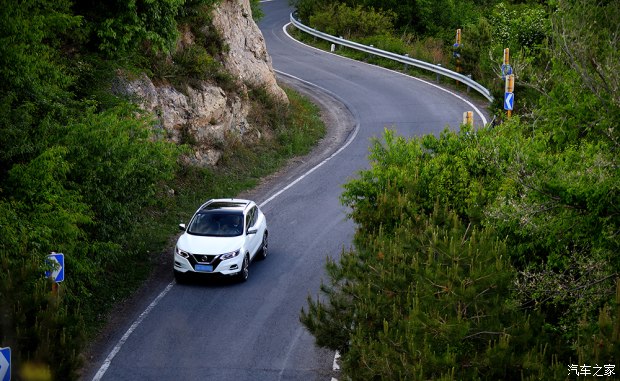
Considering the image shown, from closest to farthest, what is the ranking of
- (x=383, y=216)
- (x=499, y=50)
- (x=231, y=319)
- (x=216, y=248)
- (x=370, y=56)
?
(x=383, y=216) < (x=231, y=319) < (x=216, y=248) < (x=499, y=50) < (x=370, y=56)

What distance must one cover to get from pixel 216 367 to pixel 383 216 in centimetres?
445

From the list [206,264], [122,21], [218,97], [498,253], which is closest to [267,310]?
[206,264]

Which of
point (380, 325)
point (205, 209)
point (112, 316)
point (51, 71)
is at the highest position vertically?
point (51, 71)

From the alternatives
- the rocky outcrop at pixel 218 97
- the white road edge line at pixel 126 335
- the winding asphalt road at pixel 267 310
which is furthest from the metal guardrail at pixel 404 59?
the white road edge line at pixel 126 335

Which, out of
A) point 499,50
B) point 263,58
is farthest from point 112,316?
point 499,50

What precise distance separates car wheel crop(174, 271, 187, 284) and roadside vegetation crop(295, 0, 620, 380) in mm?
5328

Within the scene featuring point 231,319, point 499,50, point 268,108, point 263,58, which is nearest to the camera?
point 231,319

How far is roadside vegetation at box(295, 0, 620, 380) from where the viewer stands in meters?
9.55

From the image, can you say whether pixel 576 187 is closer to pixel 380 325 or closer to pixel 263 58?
pixel 380 325

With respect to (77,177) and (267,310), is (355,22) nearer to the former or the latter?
(267,310)

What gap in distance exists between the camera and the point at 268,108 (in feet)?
104

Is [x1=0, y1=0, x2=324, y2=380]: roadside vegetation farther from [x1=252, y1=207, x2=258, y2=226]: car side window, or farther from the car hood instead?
[x1=252, y1=207, x2=258, y2=226]: car side window

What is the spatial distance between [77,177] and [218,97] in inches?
481

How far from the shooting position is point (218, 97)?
28484 mm
